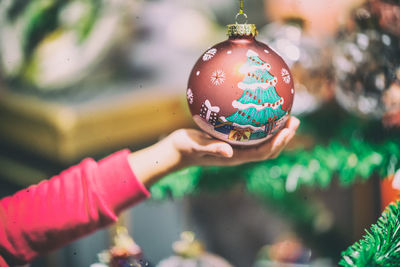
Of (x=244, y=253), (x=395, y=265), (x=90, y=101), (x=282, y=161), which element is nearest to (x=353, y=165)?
(x=282, y=161)

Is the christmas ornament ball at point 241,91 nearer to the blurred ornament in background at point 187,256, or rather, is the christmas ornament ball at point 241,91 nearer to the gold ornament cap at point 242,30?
the gold ornament cap at point 242,30

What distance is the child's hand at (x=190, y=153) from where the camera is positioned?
586 millimetres

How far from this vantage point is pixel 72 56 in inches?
43.6

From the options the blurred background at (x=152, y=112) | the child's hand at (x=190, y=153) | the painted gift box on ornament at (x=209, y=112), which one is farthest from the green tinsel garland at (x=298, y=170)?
the painted gift box on ornament at (x=209, y=112)

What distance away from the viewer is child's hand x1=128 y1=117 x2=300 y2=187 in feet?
1.92

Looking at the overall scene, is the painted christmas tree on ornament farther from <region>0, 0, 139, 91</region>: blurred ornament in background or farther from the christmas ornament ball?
<region>0, 0, 139, 91</region>: blurred ornament in background

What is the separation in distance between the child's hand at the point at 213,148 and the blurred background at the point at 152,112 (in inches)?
11.0

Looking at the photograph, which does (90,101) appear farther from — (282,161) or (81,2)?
(282,161)

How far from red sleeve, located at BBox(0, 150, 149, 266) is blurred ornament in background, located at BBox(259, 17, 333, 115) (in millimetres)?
377

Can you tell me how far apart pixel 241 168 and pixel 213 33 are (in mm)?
441

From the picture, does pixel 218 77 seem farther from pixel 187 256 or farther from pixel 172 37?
pixel 172 37

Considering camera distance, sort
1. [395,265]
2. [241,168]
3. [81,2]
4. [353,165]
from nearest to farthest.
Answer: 1. [395,265]
2. [353,165]
3. [241,168]
4. [81,2]

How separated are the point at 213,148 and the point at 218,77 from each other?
10cm

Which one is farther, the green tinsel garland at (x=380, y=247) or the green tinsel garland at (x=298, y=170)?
the green tinsel garland at (x=298, y=170)
